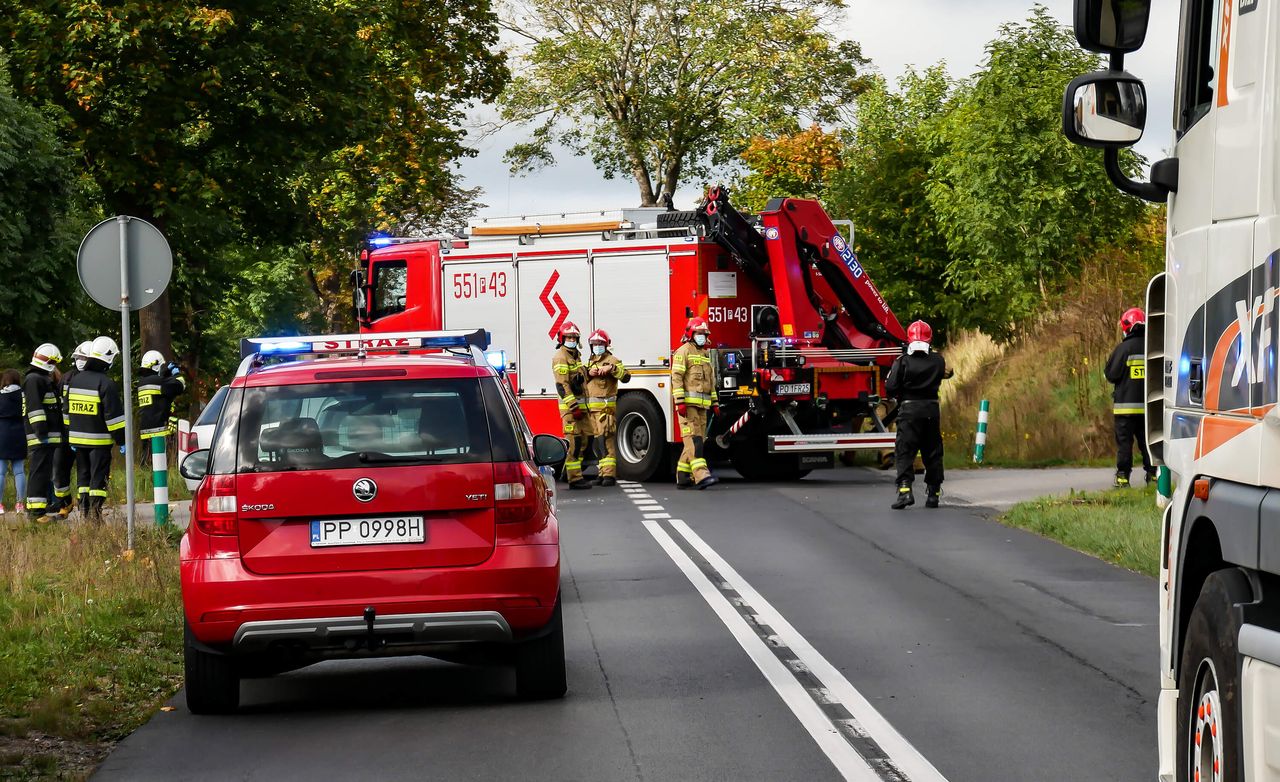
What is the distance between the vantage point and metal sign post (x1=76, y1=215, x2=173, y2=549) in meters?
13.9

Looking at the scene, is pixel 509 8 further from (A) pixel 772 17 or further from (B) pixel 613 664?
(B) pixel 613 664

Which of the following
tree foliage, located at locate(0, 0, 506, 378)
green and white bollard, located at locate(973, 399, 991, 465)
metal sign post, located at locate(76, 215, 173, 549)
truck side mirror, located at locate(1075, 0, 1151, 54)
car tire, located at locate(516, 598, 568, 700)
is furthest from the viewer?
tree foliage, located at locate(0, 0, 506, 378)

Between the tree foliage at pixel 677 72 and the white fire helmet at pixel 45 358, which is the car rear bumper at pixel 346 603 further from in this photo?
the tree foliage at pixel 677 72

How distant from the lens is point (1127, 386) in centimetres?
1917

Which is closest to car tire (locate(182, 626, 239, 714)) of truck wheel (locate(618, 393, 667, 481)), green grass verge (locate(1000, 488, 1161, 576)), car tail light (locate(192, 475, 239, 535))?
car tail light (locate(192, 475, 239, 535))

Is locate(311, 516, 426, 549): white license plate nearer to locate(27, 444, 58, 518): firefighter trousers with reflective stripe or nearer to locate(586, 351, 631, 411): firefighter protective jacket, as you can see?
locate(27, 444, 58, 518): firefighter trousers with reflective stripe

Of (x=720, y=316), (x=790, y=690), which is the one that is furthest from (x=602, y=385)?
(x=790, y=690)

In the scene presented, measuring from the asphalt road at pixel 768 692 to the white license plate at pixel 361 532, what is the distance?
811mm

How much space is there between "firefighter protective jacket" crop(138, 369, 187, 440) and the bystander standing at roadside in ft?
6.02

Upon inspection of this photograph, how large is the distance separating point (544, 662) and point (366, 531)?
3.37 feet

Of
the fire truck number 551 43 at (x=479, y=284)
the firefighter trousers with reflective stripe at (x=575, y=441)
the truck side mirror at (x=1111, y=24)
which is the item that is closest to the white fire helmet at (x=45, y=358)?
the firefighter trousers with reflective stripe at (x=575, y=441)

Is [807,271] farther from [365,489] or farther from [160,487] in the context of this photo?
[365,489]

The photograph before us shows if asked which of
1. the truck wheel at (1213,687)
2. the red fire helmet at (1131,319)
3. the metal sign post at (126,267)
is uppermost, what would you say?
the metal sign post at (126,267)

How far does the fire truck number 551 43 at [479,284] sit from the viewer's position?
23766 millimetres
